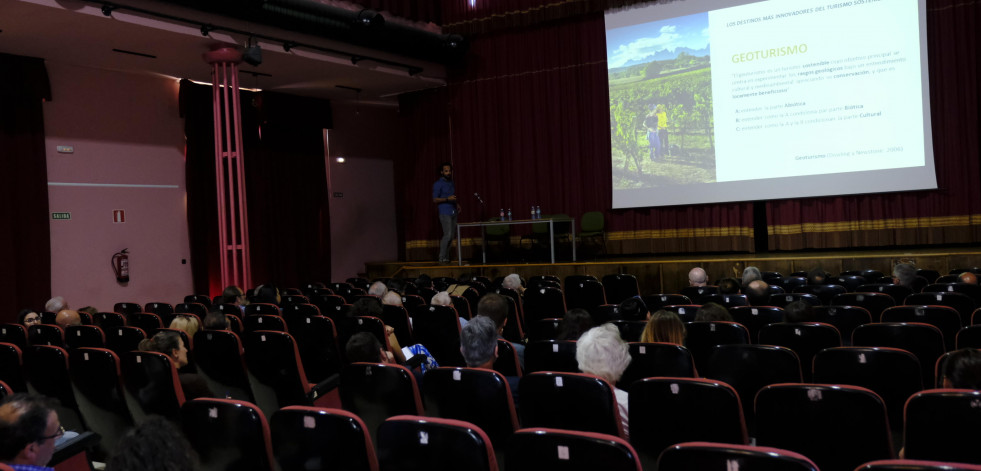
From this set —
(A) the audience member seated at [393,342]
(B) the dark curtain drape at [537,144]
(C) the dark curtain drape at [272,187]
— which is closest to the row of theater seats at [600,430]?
(A) the audience member seated at [393,342]

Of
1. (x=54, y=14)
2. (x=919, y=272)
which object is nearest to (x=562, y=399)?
(x=919, y=272)

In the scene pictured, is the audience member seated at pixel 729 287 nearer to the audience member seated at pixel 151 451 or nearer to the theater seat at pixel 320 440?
the theater seat at pixel 320 440

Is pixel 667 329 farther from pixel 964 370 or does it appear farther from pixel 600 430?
pixel 964 370

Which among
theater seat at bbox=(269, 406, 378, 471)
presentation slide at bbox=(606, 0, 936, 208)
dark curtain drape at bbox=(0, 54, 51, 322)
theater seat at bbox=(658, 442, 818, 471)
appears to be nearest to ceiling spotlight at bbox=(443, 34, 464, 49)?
presentation slide at bbox=(606, 0, 936, 208)

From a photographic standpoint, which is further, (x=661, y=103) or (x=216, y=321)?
(x=661, y=103)

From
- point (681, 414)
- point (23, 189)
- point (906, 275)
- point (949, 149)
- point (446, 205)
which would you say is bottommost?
point (681, 414)

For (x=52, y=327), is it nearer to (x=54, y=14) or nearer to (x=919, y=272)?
(x=54, y=14)

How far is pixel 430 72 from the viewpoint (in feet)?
41.5

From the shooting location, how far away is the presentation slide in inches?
371

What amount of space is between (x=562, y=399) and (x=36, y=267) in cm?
953

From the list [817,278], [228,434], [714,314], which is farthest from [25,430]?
[817,278]

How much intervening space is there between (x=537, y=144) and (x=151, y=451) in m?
11.2

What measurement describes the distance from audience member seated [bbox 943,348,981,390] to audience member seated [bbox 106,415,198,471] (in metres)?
2.55

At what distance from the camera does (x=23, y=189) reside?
9641 mm
